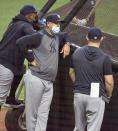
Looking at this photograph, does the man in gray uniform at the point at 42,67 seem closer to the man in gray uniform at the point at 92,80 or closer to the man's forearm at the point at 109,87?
the man in gray uniform at the point at 92,80

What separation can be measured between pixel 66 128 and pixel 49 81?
26.3 inches

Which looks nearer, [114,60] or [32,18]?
[114,60]

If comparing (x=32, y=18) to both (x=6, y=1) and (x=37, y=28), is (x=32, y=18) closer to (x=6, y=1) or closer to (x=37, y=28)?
(x=37, y=28)

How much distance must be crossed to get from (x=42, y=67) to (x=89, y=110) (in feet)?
2.46

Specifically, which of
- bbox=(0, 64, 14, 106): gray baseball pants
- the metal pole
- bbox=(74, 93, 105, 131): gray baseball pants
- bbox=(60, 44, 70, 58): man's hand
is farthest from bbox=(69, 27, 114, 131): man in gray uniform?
bbox=(0, 64, 14, 106): gray baseball pants

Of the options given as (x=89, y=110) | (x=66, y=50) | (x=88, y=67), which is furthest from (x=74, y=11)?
(x=89, y=110)

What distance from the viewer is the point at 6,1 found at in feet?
49.5

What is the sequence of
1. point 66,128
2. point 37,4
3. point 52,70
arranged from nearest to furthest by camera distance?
point 52,70 → point 66,128 → point 37,4

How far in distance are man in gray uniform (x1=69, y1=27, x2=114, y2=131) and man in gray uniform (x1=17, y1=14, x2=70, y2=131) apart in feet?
1.21

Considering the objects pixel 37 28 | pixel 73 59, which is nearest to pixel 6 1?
pixel 37 28

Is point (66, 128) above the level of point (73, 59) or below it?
below

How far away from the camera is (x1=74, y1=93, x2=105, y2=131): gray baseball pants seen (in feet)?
14.5

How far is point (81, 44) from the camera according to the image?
16.4 ft

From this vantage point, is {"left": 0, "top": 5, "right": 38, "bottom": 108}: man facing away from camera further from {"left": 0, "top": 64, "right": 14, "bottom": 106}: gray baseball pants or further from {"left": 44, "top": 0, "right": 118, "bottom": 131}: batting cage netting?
{"left": 44, "top": 0, "right": 118, "bottom": 131}: batting cage netting
